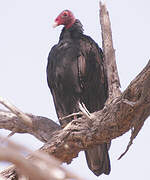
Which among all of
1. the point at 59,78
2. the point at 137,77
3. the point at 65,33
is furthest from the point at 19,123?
the point at 137,77

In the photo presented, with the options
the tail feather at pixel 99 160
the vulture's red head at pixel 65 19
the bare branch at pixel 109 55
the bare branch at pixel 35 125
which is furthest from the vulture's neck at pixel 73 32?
the tail feather at pixel 99 160

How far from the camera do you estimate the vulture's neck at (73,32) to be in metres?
3.96

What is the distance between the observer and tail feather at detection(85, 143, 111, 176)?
344 cm

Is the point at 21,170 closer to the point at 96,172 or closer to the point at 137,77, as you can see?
the point at 137,77

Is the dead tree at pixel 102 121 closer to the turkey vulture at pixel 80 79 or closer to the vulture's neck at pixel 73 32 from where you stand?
the turkey vulture at pixel 80 79

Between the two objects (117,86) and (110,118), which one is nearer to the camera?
(110,118)

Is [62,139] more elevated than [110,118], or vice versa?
[110,118]

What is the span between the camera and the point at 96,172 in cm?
345

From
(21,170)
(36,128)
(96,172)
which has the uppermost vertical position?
(21,170)

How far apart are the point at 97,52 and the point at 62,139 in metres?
1.31

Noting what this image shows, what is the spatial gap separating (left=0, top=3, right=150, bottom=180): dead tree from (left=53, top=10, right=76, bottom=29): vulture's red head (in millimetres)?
1059

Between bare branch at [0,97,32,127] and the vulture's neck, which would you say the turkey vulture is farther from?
bare branch at [0,97,32,127]

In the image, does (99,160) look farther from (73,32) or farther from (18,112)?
(73,32)

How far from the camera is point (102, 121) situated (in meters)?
2.50
